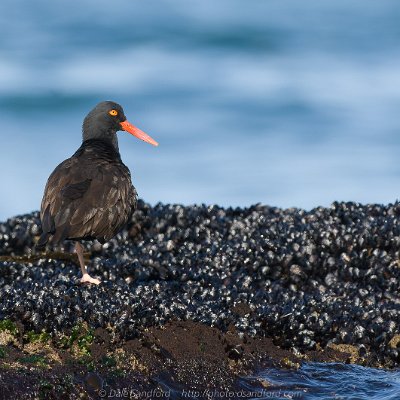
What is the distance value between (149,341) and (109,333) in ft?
1.72

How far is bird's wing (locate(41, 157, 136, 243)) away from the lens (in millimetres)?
12584

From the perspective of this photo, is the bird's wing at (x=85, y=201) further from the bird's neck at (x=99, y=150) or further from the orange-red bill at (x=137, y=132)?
the orange-red bill at (x=137, y=132)

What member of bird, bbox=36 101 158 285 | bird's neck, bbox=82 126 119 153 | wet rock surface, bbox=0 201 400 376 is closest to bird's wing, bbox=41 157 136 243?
bird, bbox=36 101 158 285

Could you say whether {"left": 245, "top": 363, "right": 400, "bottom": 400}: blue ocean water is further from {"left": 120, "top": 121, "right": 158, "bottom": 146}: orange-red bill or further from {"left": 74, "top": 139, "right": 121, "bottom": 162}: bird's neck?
{"left": 120, "top": 121, "right": 158, "bottom": 146}: orange-red bill

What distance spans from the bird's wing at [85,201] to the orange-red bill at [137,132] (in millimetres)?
2494

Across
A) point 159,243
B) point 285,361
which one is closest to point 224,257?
point 159,243

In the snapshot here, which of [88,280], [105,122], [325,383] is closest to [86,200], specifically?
[88,280]

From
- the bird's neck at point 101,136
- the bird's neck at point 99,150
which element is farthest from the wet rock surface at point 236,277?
the bird's neck at point 101,136

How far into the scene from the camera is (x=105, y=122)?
15438 mm

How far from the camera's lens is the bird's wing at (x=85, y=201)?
41.3ft

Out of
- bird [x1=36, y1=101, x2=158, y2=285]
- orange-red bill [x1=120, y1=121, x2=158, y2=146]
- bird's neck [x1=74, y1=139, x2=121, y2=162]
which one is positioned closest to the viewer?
bird [x1=36, y1=101, x2=158, y2=285]

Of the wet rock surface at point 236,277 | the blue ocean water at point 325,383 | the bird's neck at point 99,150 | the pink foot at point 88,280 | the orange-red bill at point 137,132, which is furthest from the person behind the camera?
the orange-red bill at point 137,132

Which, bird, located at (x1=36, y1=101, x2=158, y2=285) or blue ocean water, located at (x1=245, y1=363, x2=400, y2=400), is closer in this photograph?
blue ocean water, located at (x1=245, y1=363, x2=400, y2=400)

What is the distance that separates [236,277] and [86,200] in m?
2.78
